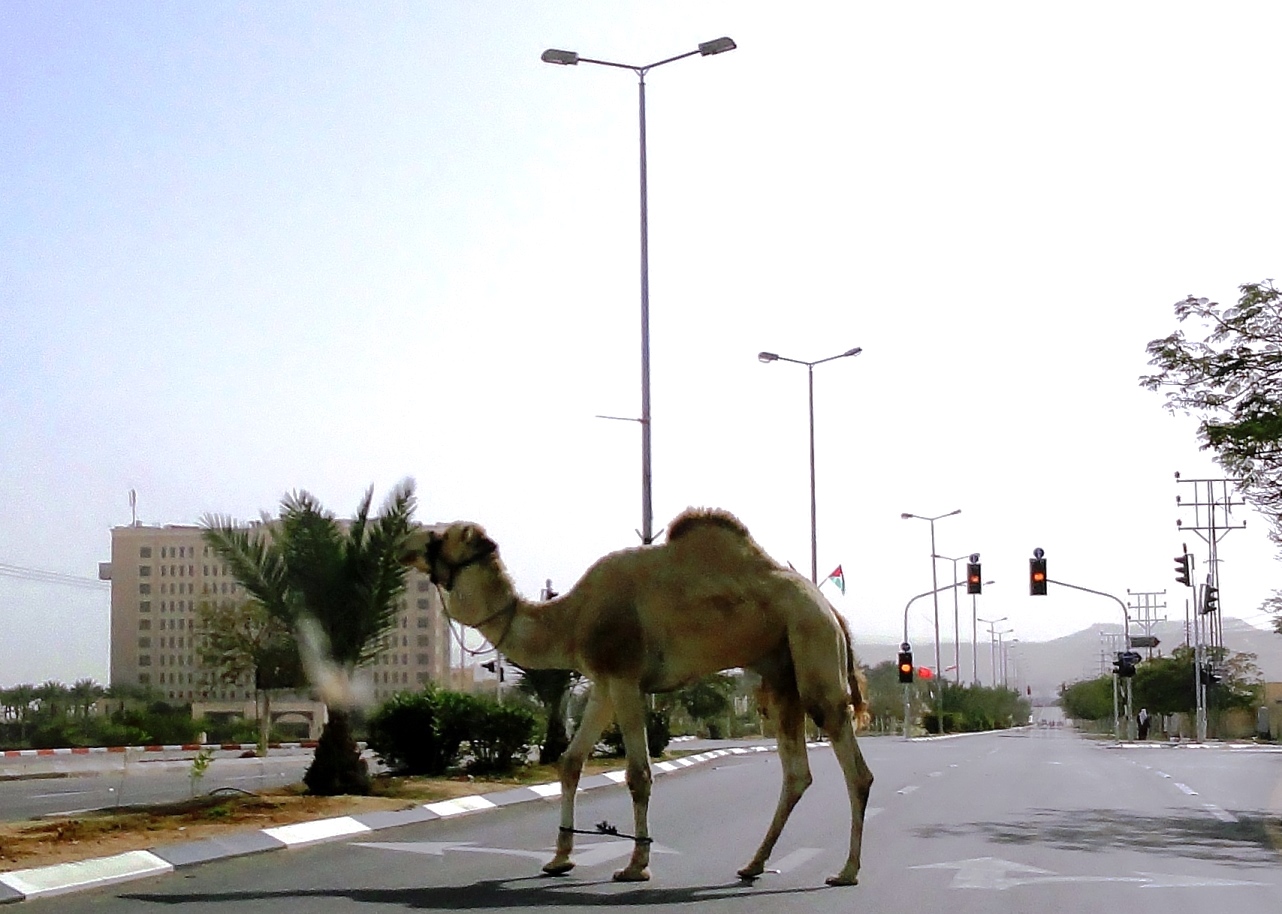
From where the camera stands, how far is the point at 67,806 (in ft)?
75.5

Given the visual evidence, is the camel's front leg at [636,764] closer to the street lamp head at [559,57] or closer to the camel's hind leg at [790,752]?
the camel's hind leg at [790,752]

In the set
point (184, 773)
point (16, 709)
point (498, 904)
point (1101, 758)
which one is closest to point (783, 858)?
point (498, 904)

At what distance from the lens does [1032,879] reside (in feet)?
41.2

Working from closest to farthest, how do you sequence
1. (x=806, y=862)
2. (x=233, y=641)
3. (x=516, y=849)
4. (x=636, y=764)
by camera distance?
(x=636, y=764), (x=806, y=862), (x=516, y=849), (x=233, y=641)

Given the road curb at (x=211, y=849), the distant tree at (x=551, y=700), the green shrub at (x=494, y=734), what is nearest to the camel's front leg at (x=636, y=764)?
the road curb at (x=211, y=849)

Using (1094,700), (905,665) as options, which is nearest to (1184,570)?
(905,665)

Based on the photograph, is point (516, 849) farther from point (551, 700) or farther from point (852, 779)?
point (551, 700)

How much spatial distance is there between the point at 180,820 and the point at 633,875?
21.6ft

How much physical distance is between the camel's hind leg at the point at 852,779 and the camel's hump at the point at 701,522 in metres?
1.63

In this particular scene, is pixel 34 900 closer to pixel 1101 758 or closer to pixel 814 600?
pixel 814 600

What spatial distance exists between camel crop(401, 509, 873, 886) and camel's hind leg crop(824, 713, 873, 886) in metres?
0.01

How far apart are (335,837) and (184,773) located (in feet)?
72.2

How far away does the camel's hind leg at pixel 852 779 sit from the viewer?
12180mm

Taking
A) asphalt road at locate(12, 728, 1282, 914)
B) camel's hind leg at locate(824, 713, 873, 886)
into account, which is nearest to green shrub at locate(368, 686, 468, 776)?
asphalt road at locate(12, 728, 1282, 914)
